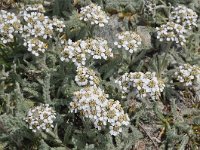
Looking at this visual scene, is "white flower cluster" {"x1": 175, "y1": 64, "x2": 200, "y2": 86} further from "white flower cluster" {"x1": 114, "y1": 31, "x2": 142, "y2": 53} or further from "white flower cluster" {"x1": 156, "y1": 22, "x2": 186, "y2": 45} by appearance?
"white flower cluster" {"x1": 114, "y1": 31, "x2": 142, "y2": 53}

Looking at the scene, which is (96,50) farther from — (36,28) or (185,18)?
(185,18)

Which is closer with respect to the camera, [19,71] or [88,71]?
[88,71]

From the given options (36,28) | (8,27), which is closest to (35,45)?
(36,28)

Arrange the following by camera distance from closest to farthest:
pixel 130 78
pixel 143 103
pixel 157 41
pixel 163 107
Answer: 1. pixel 130 78
2. pixel 143 103
3. pixel 163 107
4. pixel 157 41

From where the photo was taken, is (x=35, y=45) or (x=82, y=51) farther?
(x=35, y=45)

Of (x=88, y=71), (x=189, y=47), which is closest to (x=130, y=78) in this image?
(x=88, y=71)

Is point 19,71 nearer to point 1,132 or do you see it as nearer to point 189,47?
point 1,132
